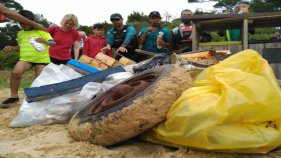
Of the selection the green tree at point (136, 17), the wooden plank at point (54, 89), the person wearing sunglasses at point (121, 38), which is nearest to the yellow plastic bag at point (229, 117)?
the wooden plank at point (54, 89)

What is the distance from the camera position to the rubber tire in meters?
2.88

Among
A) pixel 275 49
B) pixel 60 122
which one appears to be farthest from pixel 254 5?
pixel 60 122

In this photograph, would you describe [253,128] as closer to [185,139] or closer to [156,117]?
[185,139]

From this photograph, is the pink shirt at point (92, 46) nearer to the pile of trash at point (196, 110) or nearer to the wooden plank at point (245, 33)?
the wooden plank at point (245, 33)

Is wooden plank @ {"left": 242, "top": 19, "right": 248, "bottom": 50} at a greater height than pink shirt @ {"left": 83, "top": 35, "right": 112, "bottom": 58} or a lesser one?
greater

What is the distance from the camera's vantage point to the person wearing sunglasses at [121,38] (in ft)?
19.9

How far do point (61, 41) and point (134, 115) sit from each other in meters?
3.59

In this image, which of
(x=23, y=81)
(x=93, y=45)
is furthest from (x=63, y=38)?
(x=23, y=81)

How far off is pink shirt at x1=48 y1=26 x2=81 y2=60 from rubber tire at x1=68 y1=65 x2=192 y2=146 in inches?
128

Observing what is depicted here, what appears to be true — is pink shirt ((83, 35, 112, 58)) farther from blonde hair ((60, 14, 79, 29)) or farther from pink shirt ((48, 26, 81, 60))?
blonde hair ((60, 14, 79, 29))

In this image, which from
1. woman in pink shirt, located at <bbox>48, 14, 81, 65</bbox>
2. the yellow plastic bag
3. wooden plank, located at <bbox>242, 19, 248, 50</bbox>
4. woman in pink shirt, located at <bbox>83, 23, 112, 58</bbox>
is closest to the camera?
the yellow plastic bag

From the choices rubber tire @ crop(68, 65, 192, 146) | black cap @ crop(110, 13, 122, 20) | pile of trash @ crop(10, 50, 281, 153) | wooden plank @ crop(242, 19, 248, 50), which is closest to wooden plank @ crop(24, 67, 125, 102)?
pile of trash @ crop(10, 50, 281, 153)

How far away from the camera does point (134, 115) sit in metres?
2.88

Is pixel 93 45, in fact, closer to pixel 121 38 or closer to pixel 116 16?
pixel 121 38
